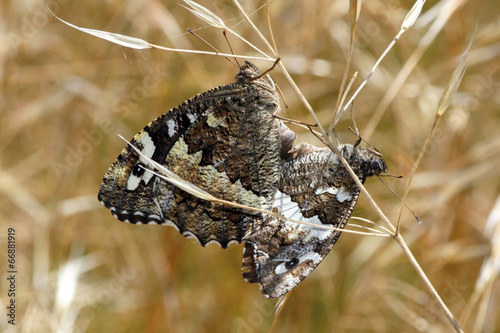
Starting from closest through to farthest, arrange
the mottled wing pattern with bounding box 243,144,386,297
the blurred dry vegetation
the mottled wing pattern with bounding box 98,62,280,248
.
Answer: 1. the mottled wing pattern with bounding box 243,144,386,297
2. the mottled wing pattern with bounding box 98,62,280,248
3. the blurred dry vegetation

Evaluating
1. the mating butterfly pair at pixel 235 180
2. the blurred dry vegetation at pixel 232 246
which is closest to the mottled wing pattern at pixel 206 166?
the mating butterfly pair at pixel 235 180

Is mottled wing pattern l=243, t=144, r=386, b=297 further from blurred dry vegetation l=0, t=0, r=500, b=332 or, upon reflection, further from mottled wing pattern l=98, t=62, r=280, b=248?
blurred dry vegetation l=0, t=0, r=500, b=332

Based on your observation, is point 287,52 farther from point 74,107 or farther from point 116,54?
point 74,107

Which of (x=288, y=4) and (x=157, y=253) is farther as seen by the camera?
(x=288, y=4)

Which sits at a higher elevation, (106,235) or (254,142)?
(106,235)

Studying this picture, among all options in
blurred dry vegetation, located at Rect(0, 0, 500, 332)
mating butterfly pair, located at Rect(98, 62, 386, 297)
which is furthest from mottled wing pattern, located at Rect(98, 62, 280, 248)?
blurred dry vegetation, located at Rect(0, 0, 500, 332)

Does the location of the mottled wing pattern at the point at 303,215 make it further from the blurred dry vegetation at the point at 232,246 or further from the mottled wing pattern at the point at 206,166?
the blurred dry vegetation at the point at 232,246

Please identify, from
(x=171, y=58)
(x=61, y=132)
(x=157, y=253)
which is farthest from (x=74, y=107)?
(x=157, y=253)
